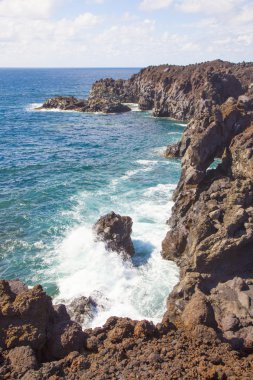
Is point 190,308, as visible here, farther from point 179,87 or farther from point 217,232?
point 179,87

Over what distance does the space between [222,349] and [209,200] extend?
16.1 metres

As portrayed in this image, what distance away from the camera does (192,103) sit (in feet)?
323

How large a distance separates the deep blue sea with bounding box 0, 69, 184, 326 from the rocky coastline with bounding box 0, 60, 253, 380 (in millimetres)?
2489

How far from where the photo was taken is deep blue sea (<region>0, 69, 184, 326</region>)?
94.4ft

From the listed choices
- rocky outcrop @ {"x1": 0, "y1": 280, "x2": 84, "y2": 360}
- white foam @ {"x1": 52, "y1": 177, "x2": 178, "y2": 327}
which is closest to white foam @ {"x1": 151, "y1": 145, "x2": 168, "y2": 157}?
white foam @ {"x1": 52, "y1": 177, "x2": 178, "y2": 327}

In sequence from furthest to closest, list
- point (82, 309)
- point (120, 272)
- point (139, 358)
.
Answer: point (120, 272) < point (82, 309) < point (139, 358)

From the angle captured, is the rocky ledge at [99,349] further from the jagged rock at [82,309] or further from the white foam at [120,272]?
the white foam at [120,272]

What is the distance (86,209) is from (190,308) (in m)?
25.5

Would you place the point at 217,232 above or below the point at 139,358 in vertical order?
above

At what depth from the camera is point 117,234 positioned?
3269cm

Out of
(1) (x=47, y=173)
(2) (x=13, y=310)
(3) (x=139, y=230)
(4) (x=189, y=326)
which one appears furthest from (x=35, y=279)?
(1) (x=47, y=173)

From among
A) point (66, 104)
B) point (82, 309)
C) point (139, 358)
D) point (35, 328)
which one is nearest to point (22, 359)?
point (35, 328)

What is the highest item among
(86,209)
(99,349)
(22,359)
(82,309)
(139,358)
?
(139,358)

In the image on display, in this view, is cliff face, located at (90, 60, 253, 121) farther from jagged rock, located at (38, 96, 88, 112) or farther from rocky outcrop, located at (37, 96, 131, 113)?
jagged rock, located at (38, 96, 88, 112)
